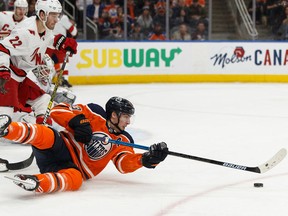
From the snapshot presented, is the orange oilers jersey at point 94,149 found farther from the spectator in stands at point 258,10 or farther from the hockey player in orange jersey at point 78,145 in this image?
the spectator in stands at point 258,10

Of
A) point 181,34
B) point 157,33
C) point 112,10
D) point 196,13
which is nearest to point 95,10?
point 112,10

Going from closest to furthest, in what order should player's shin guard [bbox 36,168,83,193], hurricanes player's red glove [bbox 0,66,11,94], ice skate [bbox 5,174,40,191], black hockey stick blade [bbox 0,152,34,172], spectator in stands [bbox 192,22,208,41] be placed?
ice skate [bbox 5,174,40,191] < player's shin guard [bbox 36,168,83,193] < black hockey stick blade [bbox 0,152,34,172] < hurricanes player's red glove [bbox 0,66,11,94] < spectator in stands [bbox 192,22,208,41]

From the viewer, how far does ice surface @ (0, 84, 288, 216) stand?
3104mm

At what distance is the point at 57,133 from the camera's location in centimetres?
337

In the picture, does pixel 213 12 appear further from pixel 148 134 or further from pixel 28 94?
pixel 28 94

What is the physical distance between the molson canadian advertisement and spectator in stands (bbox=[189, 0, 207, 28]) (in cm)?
43

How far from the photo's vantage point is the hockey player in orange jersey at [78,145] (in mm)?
3205

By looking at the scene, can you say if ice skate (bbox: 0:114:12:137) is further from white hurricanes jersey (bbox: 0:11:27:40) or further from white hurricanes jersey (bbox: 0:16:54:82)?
white hurricanes jersey (bbox: 0:11:27:40)

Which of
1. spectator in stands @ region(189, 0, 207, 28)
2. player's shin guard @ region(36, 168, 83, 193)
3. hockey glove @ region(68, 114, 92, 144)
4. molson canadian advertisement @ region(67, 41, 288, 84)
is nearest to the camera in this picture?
player's shin guard @ region(36, 168, 83, 193)

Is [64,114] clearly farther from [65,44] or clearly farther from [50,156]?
[65,44]

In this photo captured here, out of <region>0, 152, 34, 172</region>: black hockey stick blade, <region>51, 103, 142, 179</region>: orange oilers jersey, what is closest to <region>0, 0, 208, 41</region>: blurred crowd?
<region>0, 152, 34, 172</region>: black hockey stick blade

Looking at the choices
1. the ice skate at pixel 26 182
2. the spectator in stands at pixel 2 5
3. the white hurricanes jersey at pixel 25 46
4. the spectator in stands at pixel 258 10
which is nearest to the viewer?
the ice skate at pixel 26 182

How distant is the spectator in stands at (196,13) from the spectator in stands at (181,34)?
171 millimetres

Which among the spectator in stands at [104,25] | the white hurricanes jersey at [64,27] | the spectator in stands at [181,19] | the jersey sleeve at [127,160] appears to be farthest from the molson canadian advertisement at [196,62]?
the jersey sleeve at [127,160]
